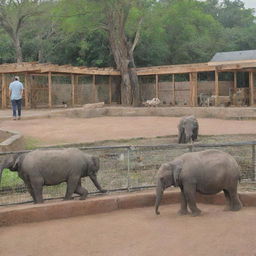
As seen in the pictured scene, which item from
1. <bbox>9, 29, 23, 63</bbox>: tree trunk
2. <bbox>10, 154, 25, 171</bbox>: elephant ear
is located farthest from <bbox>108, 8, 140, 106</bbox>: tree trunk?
<bbox>10, 154, 25, 171</bbox>: elephant ear

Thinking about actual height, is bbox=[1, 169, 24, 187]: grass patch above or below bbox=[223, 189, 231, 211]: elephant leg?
below

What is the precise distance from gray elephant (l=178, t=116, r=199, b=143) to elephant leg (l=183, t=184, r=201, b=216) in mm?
7542

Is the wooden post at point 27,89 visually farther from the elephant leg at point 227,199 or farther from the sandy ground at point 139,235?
the elephant leg at point 227,199

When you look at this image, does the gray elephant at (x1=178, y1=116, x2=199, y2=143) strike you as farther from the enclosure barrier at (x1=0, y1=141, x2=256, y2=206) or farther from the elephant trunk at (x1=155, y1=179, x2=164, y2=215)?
the elephant trunk at (x1=155, y1=179, x2=164, y2=215)

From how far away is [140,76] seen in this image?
34.7m

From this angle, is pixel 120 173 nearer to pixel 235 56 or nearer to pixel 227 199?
→ pixel 227 199

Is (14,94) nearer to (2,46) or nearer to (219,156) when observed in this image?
(219,156)

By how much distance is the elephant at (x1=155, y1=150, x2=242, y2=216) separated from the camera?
609cm

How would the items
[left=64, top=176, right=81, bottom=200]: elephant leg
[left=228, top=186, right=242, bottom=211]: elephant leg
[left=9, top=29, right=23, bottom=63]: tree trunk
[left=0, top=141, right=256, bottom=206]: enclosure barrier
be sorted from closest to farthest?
[left=228, top=186, right=242, bottom=211]: elephant leg < [left=64, top=176, right=81, bottom=200]: elephant leg < [left=0, top=141, right=256, bottom=206]: enclosure barrier < [left=9, top=29, right=23, bottom=63]: tree trunk

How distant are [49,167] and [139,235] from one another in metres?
1.82

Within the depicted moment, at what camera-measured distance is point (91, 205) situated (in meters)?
6.41

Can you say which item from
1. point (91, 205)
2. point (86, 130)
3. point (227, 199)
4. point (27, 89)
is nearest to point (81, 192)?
point (91, 205)

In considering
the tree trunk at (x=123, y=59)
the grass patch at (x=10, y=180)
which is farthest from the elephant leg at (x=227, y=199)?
the tree trunk at (x=123, y=59)

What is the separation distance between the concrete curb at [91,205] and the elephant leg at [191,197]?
73 centimetres
